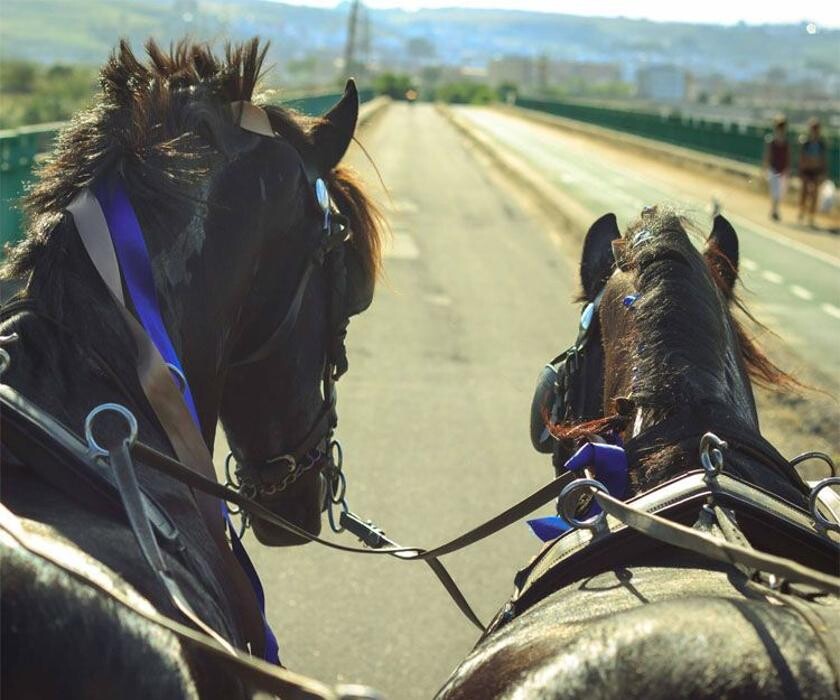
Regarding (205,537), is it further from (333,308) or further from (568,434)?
(333,308)

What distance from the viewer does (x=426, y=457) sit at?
751cm

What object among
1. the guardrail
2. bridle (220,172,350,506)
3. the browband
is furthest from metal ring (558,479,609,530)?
the guardrail

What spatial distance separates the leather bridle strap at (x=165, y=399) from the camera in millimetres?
2447

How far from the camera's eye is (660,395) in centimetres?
248

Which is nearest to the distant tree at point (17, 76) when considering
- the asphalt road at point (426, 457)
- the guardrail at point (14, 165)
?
the asphalt road at point (426, 457)

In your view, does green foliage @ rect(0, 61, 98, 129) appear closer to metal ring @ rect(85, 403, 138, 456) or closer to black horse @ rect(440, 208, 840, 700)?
black horse @ rect(440, 208, 840, 700)

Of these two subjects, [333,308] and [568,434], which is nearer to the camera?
[568,434]

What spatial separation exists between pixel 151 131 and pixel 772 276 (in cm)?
1455

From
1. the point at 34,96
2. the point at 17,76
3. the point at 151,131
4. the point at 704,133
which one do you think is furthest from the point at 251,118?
the point at 704,133

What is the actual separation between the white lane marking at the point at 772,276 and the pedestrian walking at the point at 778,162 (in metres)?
7.55

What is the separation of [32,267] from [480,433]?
590cm

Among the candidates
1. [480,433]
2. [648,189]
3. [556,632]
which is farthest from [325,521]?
[648,189]

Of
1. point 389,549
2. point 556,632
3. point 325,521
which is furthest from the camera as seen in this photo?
point 325,521

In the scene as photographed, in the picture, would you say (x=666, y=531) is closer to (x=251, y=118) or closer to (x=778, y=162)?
(x=251, y=118)
